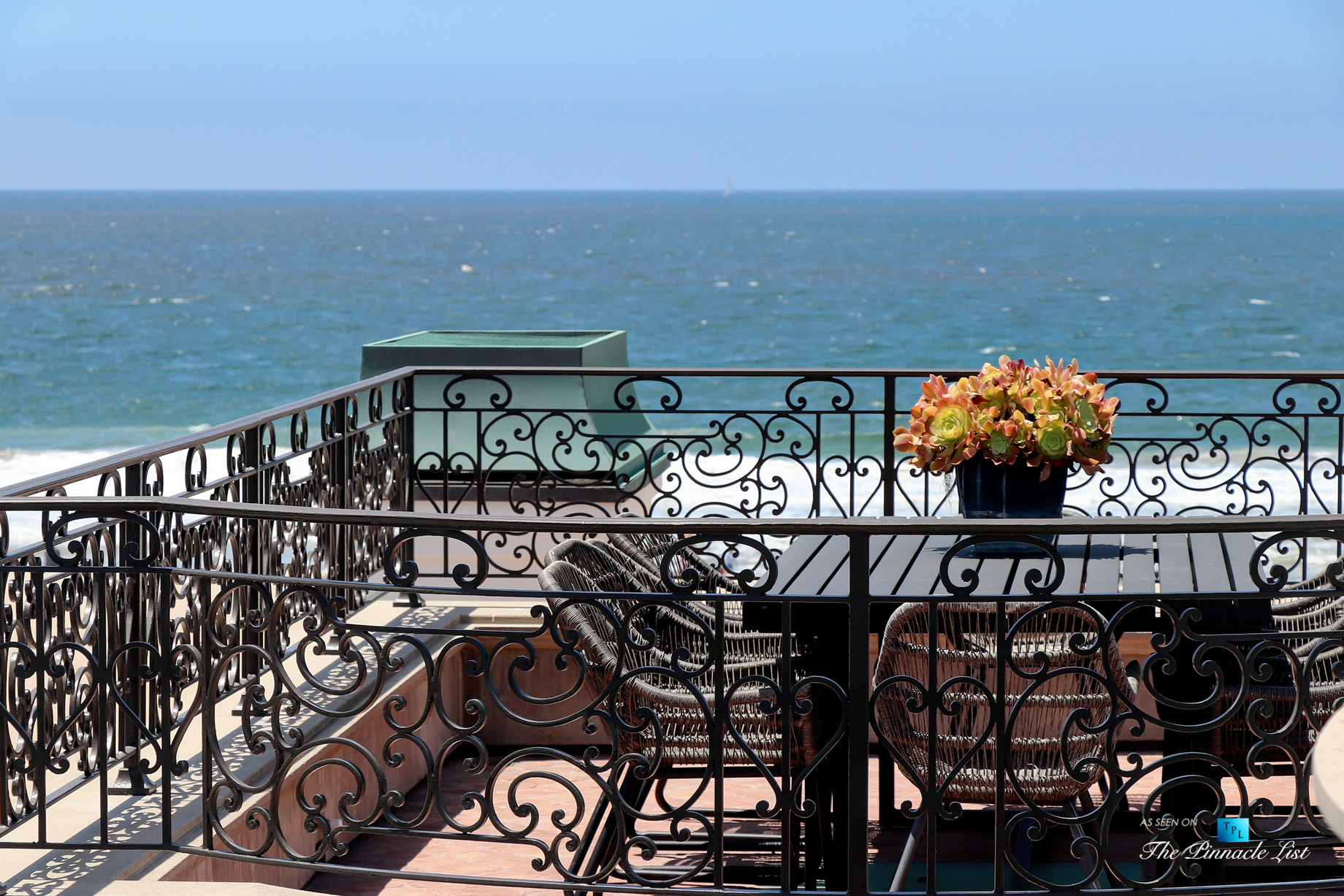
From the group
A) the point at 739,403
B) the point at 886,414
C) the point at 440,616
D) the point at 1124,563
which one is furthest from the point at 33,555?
the point at 739,403

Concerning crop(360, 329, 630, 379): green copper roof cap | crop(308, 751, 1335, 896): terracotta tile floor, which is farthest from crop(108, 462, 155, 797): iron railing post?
crop(360, 329, 630, 379): green copper roof cap

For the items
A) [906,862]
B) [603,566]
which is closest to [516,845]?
[603,566]

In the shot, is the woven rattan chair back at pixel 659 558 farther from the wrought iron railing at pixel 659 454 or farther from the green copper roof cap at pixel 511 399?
the green copper roof cap at pixel 511 399

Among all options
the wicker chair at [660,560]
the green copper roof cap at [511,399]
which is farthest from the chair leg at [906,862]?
the green copper roof cap at [511,399]

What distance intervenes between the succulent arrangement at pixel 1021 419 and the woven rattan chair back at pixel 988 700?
0.60 m

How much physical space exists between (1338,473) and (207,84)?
97623 millimetres

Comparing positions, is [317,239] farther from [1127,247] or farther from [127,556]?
[127,556]

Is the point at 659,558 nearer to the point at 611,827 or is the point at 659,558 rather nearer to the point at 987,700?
the point at 611,827

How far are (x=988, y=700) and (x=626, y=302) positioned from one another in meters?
46.6

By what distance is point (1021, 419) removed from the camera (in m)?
3.92

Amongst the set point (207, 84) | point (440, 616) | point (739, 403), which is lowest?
point (739, 403)

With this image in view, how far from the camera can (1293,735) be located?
3.51 metres

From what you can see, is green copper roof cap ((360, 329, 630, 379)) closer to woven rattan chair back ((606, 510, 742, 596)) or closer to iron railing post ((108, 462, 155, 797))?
woven rattan chair back ((606, 510, 742, 596))

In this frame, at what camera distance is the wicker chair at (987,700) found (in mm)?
3281
